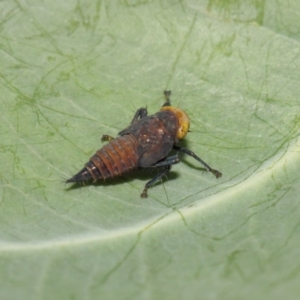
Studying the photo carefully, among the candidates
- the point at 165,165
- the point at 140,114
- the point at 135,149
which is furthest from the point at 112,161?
the point at 140,114

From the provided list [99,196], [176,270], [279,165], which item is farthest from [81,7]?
[176,270]

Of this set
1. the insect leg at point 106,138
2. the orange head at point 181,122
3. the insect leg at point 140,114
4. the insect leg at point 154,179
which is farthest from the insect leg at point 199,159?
the insect leg at point 106,138

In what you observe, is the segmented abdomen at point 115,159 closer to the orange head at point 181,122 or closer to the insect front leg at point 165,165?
the insect front leg at point 165,165

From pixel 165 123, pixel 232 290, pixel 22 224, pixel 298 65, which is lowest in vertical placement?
pixel 22 224

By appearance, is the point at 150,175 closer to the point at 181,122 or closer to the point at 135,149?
the point at 135,149

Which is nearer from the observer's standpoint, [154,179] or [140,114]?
[154,179]

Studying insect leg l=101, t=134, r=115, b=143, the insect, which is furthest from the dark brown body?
insect leg l=101, t=134, r=115, b=143

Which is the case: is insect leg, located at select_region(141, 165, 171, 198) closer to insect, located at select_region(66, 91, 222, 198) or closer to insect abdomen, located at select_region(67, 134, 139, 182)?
insect, located at select_region(66, 91, 222, 198)

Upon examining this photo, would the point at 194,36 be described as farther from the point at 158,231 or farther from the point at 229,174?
the point at 158,231
